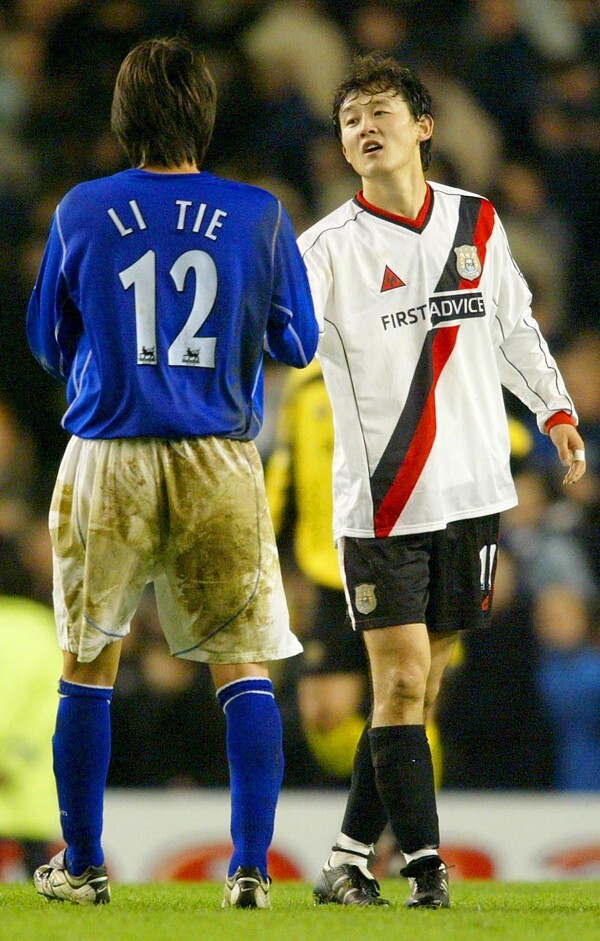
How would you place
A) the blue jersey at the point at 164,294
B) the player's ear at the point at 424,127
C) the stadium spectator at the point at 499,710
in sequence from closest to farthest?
the blue jersey at the point at 164,294, the player's ear at the point at 424,127, the stadium spectator at the point at 499,710

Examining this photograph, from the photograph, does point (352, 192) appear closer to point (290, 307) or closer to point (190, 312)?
point (290, 307)

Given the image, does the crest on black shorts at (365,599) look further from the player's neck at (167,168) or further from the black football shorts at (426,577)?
the player's neck at (167,168)

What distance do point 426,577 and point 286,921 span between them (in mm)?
792

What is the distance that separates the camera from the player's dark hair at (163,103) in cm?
259

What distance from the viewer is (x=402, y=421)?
2912 millimetres

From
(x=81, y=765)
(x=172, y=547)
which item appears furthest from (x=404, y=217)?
(x=81, y=765)

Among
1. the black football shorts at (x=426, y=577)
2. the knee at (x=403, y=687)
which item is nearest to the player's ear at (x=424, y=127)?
the black football shorts at (x=426, y=577)

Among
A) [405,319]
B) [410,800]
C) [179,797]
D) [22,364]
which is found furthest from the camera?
[22,364]

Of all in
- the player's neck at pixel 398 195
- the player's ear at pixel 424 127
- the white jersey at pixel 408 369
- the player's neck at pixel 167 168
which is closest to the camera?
the player's neck at pixel 167 168

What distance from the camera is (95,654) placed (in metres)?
2.55

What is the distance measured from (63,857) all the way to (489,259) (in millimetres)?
1498

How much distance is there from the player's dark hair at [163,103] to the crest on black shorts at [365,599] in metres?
0.90

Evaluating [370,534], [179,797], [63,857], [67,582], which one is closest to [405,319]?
[370,534]

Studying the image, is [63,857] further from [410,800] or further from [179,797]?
[179,797]
